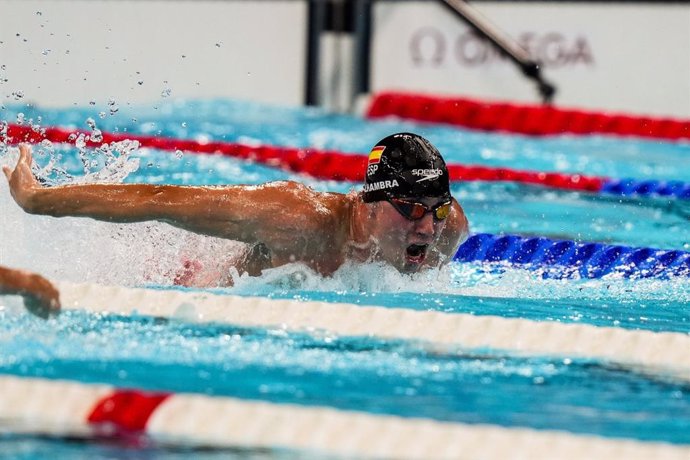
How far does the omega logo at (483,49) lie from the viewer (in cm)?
922

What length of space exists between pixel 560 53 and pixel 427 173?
592cm

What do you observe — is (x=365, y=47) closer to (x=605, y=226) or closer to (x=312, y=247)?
(x=605, y=226)

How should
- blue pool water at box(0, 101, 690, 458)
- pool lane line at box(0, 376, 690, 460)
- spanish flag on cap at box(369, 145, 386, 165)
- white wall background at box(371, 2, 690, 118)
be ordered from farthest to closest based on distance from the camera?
white wall background at box(371, 2, 690, 118)
spanish flag on cap at box(369, 145, 386, 165)
blue pool water at box(0, 101, 690, 458)
pool lane line at box(0, 376, 690, 460)

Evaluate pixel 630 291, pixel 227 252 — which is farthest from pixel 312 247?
pixel 630 291

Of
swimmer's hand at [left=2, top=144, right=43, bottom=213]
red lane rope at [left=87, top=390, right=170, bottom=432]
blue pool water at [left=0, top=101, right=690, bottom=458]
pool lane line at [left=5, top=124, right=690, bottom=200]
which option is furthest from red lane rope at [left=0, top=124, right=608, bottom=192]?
red lane rope at [left=87, top=390, right=170, bottom=432]

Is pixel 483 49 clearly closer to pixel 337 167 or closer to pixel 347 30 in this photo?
pixel 347 30

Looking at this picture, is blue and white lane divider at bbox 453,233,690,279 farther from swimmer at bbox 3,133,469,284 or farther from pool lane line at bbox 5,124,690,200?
pool lane line at bbox 5,124,690,200

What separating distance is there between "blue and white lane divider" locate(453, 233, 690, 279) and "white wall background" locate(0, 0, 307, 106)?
442 cm

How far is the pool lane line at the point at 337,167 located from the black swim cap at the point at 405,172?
274 cm

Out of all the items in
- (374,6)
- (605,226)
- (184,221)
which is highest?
(374,6)

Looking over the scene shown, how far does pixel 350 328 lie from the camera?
3219 millimetres

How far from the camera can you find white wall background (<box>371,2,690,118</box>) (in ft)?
29.4

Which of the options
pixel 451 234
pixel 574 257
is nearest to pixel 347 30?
pixel 574 257

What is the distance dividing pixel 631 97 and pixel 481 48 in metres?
1.21
